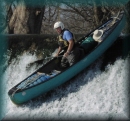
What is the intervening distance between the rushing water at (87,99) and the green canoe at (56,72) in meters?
0.16

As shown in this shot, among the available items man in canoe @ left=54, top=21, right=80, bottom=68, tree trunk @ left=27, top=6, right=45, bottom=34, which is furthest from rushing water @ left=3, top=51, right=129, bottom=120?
tree trunk @ left=27, top=6, right=45, bottom=34

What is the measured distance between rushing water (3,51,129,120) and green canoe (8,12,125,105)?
0.16m

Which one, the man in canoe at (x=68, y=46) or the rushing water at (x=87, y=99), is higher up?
the man in canoe at (x=68, y=46)

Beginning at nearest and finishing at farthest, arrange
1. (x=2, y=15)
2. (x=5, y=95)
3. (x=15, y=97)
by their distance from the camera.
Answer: (x=15, y=97) < (x=5, y=95) < (x=2, y=15)

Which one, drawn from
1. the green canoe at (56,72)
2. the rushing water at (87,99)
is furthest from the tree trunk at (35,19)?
the rushing water at (87,99)

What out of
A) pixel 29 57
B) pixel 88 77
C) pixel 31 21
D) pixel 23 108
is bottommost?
pixel 23 108

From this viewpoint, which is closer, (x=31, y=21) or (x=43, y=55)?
(x=43, y=55)

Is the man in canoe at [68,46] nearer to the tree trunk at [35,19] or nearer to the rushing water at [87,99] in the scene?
the rushing water at [87,99]

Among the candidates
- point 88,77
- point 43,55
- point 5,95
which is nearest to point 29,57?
point 43,55

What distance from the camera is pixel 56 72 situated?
22.5 ft

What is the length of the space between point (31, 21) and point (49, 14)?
44 centimetres

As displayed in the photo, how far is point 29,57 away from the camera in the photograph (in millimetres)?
7746

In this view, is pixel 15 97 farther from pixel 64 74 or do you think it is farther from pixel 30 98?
pixel 64 74

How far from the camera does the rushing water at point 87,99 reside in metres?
6.51
